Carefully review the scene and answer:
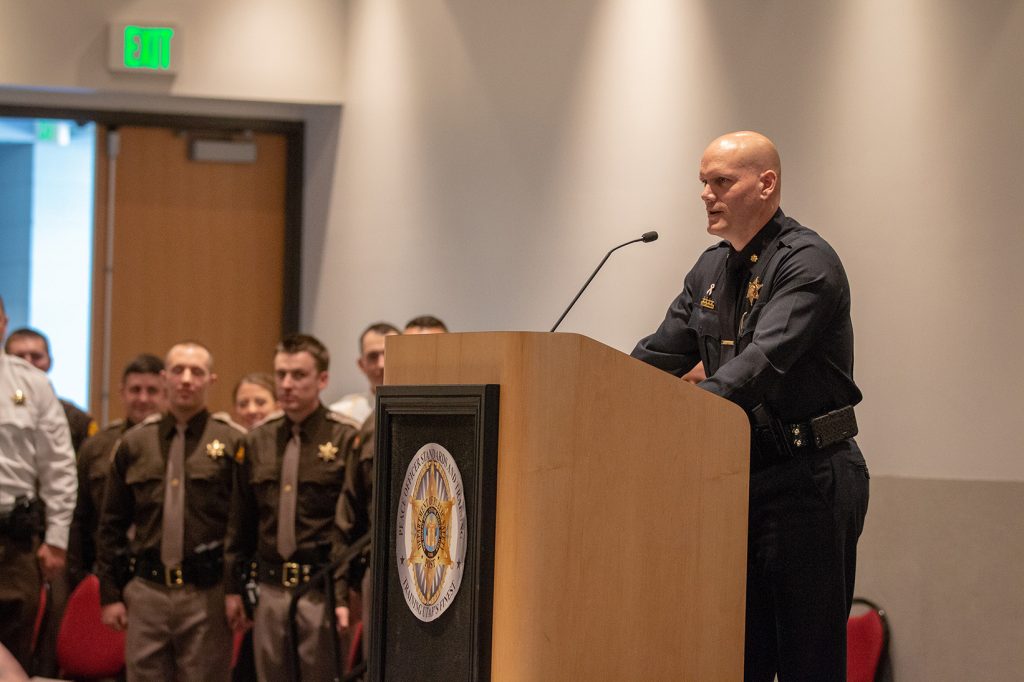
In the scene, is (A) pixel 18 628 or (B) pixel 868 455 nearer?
(B) pixel 868 455

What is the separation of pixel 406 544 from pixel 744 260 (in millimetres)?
818

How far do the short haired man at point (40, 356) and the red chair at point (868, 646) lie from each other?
3.63 meters

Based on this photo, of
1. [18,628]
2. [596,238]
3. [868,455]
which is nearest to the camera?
[868,455]

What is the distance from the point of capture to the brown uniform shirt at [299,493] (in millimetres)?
4285

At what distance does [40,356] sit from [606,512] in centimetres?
444

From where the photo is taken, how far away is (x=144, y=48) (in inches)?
261

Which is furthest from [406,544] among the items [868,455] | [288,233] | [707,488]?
[288,233]

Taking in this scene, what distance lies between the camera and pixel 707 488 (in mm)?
2096

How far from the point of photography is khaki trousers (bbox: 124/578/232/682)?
438cm

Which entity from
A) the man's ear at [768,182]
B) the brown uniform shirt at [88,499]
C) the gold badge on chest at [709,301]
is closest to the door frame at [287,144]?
the brown uniform shirt at [88,499]

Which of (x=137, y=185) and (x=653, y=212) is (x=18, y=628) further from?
(x=137, y=185)

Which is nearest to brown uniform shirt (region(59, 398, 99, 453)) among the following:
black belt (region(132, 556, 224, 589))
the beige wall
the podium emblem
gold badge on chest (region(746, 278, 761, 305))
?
the beige wall

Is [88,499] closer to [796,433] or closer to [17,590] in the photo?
[17,590]

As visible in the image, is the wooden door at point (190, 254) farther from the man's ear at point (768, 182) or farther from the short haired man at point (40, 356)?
the man's ear at point (768, 182)
